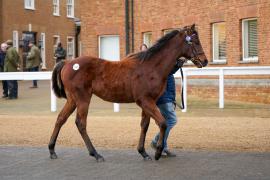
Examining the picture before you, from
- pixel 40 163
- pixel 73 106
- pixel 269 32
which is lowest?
pixel 40 163

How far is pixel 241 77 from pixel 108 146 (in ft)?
37.4

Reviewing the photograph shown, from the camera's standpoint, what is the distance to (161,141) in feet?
32.8

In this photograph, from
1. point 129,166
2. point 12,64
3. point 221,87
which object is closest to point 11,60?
point 12,64

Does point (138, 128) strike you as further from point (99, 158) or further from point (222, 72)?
point (222, 72)

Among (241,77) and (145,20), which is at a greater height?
(145,20)

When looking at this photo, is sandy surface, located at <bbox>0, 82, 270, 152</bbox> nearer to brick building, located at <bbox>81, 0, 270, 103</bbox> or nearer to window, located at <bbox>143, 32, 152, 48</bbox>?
brick building, located at <bbox>81, 0, 270, 103</bbox>

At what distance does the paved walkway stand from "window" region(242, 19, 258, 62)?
12.2 m

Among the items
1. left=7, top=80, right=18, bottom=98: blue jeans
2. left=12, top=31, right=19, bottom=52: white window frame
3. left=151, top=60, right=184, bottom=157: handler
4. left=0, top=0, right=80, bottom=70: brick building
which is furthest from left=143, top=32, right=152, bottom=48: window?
left=151, top=60, right=184, bottom=157: handler

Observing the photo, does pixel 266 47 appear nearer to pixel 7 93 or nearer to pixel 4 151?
pixel 7 93

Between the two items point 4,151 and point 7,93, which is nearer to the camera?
point 4,151

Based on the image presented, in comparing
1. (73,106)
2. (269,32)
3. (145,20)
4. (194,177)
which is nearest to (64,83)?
(73,106)

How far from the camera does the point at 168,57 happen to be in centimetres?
1048

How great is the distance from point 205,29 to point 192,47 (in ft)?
46.4

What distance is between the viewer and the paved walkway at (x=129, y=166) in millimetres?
8820
